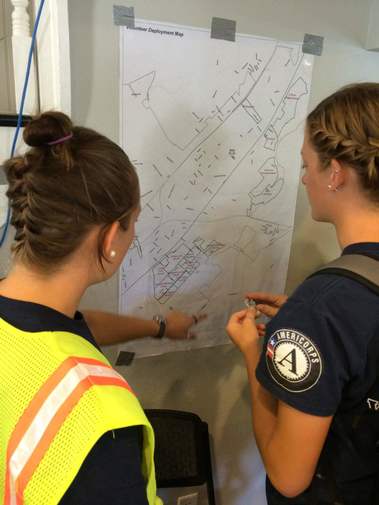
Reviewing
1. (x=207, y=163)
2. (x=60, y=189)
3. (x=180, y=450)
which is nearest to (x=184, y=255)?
(x=207, y=163)

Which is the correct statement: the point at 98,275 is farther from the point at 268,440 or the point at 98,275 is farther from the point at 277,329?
the point at 268,440

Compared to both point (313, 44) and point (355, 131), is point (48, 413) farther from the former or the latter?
point (313, 44)

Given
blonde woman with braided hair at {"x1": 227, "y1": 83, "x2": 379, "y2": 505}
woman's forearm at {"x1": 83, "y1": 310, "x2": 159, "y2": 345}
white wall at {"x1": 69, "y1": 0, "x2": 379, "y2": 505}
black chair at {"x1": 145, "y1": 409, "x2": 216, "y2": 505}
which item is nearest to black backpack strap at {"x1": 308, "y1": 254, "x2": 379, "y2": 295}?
blonde woman with braided hair at {"x1": 227, "y1": 83, "x2": 379, "y2": 505}

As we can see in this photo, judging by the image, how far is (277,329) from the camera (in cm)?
75

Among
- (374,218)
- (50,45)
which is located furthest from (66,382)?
(50,45)

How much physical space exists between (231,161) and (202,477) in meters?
0.94

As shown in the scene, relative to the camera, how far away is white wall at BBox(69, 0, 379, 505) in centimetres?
102

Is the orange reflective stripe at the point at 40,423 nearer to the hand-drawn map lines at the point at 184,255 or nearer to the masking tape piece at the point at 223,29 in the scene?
the hand-drawn map lines at the point at 184,255

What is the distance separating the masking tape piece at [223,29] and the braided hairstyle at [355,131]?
1.62 ft

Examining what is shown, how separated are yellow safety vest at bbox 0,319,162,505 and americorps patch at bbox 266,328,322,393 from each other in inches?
11.1

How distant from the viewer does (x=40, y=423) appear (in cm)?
54

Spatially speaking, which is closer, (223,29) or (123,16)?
(123,16)

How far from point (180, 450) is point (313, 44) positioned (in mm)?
1310

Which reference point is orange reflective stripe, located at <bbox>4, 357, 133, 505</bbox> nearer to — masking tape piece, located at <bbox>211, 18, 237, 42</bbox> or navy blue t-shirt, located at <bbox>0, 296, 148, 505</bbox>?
navy blue t-shirt, located at <bbox>0, 296, 148, 505</bbox>
